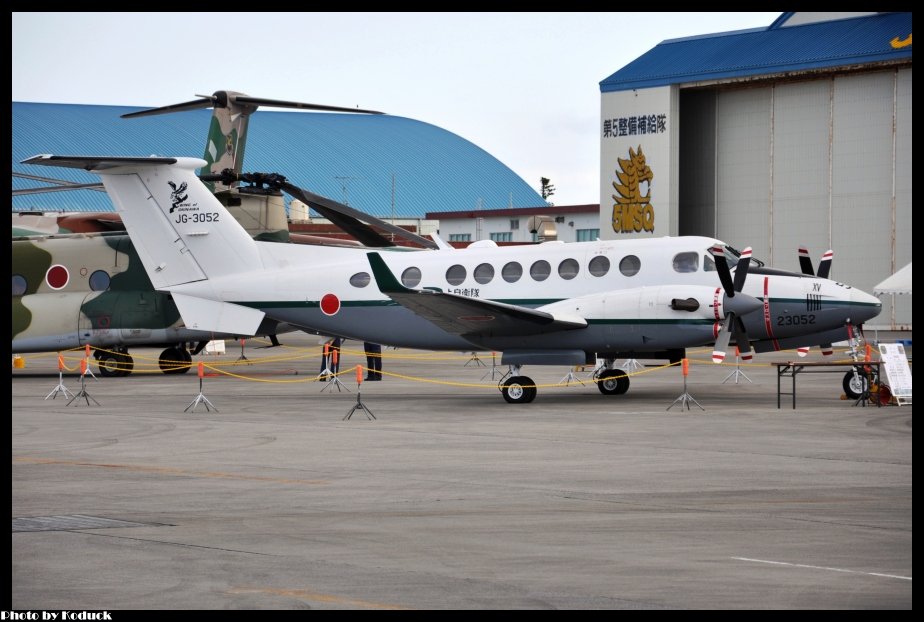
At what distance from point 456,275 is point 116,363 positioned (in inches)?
492

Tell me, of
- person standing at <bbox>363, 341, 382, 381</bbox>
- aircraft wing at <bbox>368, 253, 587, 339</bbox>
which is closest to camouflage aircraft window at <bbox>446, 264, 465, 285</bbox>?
aircraft wing at <bbox>368, 253, 587, 339</bbox>

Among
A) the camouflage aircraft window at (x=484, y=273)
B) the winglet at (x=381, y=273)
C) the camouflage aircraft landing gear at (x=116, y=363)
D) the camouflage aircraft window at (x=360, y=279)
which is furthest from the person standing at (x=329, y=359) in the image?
the winglet at (x=381, y=273)

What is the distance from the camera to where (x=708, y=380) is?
3025 cm

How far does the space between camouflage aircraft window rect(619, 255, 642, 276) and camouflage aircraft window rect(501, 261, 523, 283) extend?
222 cm

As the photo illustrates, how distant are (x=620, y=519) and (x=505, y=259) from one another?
46.4ft

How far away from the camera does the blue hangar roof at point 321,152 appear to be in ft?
314

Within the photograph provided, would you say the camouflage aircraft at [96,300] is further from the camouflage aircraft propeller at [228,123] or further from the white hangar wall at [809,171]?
the white hangar wall at [809,171]

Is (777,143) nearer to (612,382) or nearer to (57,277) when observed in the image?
(612,382)

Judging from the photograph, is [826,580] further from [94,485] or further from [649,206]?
[649,206]

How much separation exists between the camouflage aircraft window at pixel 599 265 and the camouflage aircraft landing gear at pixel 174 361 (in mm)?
13904

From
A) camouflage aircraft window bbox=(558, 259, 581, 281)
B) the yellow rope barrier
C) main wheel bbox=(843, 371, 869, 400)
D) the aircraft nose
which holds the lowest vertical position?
the yellow rope barrier

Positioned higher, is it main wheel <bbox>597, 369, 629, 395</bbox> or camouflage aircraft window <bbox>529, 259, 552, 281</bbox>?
camouflage aircraft window <bbox>529, 259, 552, 281</bbox>

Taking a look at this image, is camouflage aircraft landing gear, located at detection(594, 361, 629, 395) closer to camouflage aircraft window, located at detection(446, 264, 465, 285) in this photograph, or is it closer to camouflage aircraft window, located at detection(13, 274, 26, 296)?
camouflage aircraft window, located at detection(446, 264, 465, 285)

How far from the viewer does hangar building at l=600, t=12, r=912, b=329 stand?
57531 millimetres
